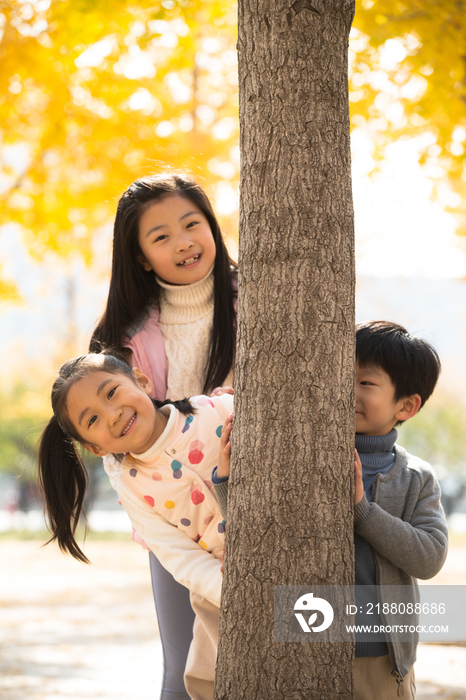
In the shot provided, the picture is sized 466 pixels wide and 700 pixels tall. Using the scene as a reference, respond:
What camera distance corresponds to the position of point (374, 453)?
6.56 feet

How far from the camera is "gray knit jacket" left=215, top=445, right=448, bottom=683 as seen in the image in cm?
177

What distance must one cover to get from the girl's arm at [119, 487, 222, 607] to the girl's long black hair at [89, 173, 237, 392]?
473mm

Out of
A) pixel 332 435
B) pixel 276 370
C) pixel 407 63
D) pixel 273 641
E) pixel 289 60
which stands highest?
pixel 407 63

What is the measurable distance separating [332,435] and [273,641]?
47 cm

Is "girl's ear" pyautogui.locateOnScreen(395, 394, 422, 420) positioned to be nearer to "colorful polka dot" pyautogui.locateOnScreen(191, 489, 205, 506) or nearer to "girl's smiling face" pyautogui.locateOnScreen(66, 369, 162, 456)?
"colorful polka dot" pyautogui.locateOnScreen(191, 489, 205, 506)

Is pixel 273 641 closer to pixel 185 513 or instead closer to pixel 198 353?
pixel 185 513

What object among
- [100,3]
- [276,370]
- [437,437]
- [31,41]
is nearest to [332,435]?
[276,370]

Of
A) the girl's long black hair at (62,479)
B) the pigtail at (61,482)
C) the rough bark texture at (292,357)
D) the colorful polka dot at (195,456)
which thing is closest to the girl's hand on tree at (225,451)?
the rough bark texture at (292,357)

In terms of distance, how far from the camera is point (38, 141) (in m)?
6.02

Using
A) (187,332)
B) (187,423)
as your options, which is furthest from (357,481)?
(187,332)

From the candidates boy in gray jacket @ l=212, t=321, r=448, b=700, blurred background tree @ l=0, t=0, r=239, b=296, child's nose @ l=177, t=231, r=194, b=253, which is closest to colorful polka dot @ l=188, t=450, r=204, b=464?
boy in gray jacket @ l=212, t=321, r=448, b=700

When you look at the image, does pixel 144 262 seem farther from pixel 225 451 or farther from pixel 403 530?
pixel 403 530

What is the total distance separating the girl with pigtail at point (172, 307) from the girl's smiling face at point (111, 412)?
0.66 feet

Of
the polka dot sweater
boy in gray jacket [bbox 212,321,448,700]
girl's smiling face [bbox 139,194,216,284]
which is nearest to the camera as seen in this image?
boy in gray jacket [bbox 212,321,448,700]
